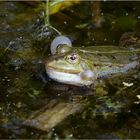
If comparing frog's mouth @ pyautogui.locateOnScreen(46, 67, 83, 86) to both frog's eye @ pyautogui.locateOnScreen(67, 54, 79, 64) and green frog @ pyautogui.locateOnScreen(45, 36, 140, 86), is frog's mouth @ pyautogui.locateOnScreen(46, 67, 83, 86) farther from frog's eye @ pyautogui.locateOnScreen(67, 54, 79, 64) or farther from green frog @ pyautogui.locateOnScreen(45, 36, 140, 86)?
frog's eye @ pyautogui.locateOnScreen(67, 54, 79, 64)

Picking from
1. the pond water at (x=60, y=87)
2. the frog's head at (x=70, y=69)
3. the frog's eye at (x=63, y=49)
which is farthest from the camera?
the frog's eye at (x=63, y=49)

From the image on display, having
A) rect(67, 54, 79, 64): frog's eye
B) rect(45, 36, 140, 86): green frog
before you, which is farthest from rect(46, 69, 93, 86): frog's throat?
rect(67, 54, 79, 64): frog's eye

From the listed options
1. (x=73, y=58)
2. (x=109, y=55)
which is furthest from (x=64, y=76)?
(x=109, y=55)

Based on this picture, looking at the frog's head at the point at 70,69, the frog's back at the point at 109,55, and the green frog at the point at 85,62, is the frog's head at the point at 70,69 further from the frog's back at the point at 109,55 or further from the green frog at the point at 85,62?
the frog's back at the point at 109,55

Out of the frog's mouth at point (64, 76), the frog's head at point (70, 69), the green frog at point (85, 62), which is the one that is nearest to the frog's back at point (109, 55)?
the green frog at point (85, 62)

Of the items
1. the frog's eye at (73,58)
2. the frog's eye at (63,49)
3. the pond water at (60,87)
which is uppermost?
the frog's eye at (63,49)

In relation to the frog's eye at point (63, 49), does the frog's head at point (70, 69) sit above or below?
below

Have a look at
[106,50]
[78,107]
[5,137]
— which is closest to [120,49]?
[106,50]
